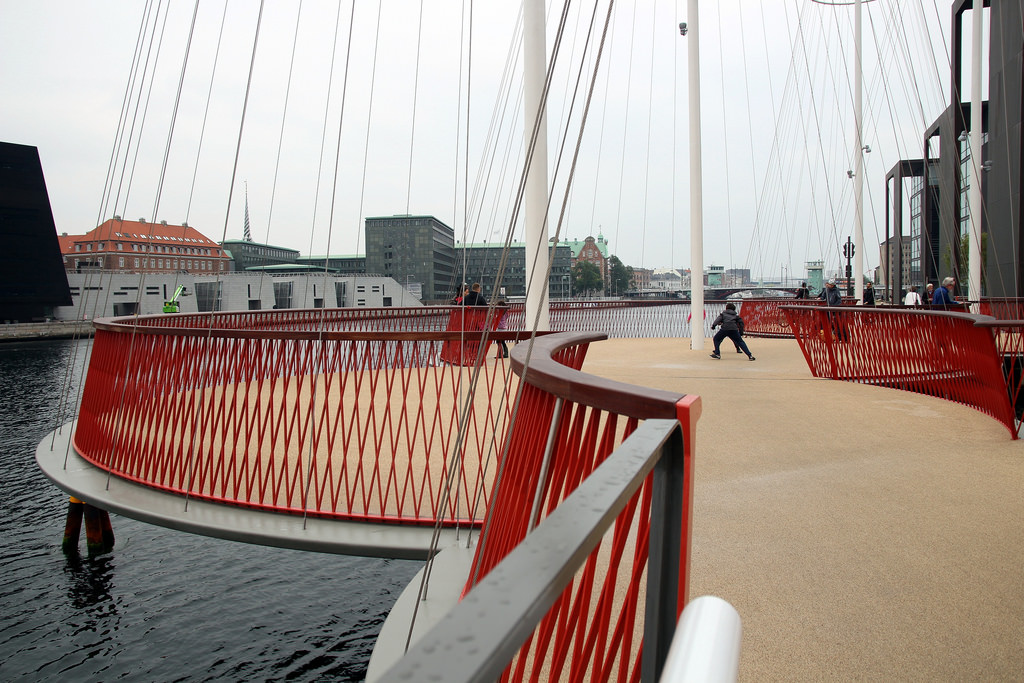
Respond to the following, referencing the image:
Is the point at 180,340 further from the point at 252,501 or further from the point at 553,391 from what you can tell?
the point at 553,391

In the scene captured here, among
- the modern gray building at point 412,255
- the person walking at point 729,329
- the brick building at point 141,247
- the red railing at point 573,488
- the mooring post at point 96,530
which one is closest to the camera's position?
the red railing at point 573,488

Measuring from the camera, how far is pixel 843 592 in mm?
3271

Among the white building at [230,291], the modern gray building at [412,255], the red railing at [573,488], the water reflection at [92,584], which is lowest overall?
the water reflection at [92,584]

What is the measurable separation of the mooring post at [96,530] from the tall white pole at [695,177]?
38.2 feet

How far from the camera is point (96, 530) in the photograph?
7.68m

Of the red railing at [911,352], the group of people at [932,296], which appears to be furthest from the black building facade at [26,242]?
the red railing at [911,352]

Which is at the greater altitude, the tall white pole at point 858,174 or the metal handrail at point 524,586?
the tall white pole at point 858,174

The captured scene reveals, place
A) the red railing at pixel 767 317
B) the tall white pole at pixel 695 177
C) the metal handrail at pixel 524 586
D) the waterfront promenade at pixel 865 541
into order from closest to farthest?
the metal handrail at pixel 524 586, the waterfront promenade at pixel 865 541, the tall white pole at pixel 695 177, the red railing at pixel 767 317

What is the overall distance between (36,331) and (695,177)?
1528 inches

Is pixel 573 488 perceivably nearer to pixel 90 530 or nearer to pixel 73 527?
pixel 90 530

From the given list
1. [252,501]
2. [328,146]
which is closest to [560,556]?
[252,501]

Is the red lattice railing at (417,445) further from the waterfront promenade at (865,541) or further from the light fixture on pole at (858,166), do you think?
the light fixture on pole at (858,166)

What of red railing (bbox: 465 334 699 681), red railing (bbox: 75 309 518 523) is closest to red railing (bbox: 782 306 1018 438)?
red railing (bbox: 75 309 518 523)

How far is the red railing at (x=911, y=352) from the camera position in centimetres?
719
